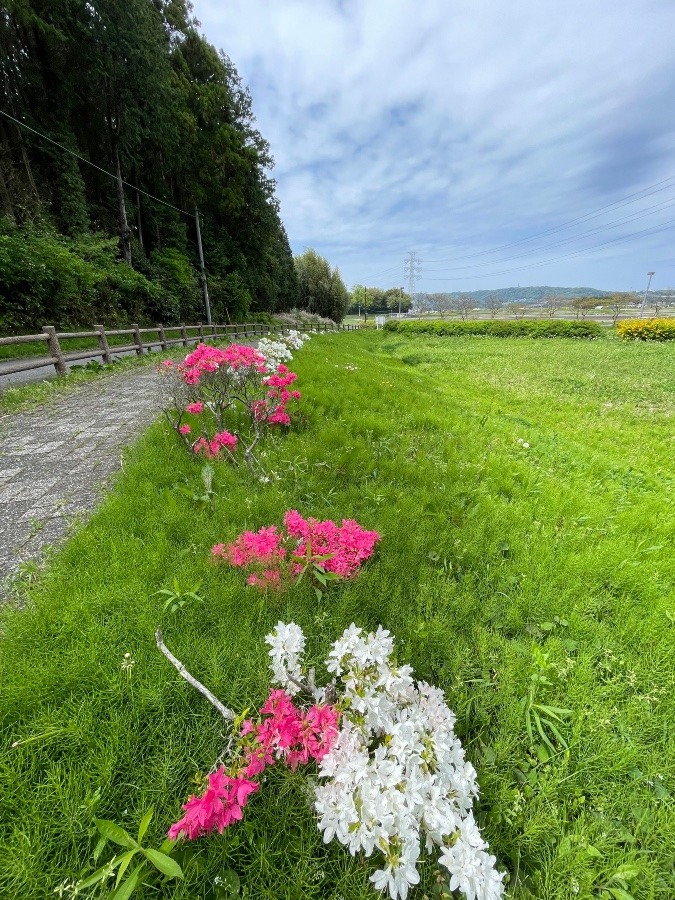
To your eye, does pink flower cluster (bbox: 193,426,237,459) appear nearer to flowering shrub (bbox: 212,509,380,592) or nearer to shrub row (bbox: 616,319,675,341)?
flowering shrub (bbox: 212,509,380,592)

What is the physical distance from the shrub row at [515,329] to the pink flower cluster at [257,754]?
31.6m

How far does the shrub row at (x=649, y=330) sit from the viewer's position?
21906 mm

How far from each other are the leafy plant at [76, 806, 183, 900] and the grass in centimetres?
8

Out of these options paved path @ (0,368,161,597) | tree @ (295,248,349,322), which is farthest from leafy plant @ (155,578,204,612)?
tree @ (295,248,349,322)

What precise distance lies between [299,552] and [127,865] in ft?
4.55

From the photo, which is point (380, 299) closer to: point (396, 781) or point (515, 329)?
point (515, 329)

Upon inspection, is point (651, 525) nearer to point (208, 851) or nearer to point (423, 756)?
point (423, 756)

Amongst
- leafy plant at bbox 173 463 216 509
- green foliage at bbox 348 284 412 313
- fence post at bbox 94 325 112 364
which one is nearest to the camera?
leafy plant at bbox 173 463 216 509

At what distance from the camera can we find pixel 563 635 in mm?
2111

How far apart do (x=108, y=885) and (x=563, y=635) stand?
2288mm

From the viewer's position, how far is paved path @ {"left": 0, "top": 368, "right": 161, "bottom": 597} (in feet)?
8.90

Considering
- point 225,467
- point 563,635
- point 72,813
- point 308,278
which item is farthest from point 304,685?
point 308,278

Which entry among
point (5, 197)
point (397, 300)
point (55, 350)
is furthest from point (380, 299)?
point (55, 350)

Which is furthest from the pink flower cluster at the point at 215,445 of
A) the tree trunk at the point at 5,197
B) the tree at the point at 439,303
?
the tree at the point at 439,303
